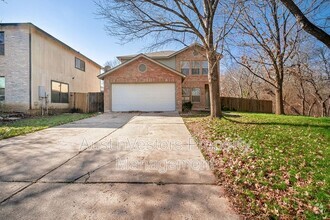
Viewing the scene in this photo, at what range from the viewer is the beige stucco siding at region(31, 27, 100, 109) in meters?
13.2

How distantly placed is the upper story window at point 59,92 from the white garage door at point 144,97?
4879 mm

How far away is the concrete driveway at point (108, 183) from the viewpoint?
2321 mm

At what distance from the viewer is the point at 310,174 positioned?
10.7ft

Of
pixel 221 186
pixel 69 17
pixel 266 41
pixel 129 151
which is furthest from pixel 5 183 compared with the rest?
pixel 266 41

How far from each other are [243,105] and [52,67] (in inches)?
689

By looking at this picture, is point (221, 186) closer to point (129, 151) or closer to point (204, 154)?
point (204, 154)

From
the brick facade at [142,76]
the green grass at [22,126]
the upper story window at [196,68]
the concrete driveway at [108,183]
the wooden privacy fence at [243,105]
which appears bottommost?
the concrete driveway at [108,183]

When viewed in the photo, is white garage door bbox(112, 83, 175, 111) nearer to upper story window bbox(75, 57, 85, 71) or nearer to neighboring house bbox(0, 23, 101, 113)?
neighboring house bbox(0, 23, 101, 113)

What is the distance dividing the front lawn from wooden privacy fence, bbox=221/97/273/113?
13.7 meters

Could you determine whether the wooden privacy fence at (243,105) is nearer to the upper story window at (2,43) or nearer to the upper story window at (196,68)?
the upper story window at (196,68)

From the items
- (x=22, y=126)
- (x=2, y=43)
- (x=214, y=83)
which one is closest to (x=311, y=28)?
(x=214, y=83)

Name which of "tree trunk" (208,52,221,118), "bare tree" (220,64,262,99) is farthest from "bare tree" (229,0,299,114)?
"bare tree" (220,64,262,99)

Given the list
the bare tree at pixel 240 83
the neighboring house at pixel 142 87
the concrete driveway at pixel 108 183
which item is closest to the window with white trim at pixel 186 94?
the neighboring house at pixel 142 87

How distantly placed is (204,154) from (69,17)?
9663mm
